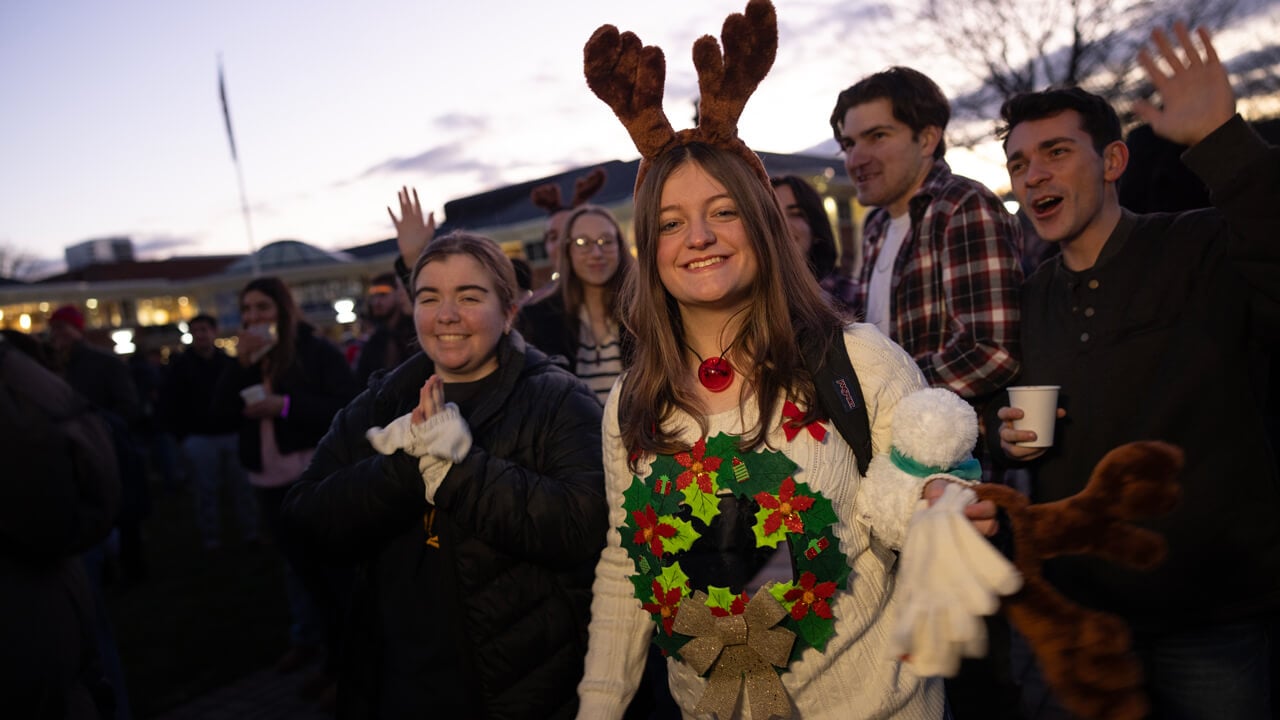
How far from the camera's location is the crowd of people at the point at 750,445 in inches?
74.8

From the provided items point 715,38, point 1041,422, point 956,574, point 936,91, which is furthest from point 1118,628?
point 936,91

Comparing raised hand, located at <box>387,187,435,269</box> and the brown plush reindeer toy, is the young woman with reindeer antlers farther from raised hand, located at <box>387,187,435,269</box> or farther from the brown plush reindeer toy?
raised hand, located at <box>387,187,435,269</box>

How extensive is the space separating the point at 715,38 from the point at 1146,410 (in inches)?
56.2

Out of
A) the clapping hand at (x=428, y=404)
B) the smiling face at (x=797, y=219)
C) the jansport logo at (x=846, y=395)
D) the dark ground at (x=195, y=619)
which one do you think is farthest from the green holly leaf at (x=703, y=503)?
the dark ground at (x=195, y=619)

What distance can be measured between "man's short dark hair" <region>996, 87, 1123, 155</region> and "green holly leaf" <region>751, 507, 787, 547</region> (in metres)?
1.51

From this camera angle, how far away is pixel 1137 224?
2.34 m

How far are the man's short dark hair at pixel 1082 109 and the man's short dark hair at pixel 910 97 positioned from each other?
71 cm

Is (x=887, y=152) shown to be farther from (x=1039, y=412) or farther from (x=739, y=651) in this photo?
(x=739, y=651)

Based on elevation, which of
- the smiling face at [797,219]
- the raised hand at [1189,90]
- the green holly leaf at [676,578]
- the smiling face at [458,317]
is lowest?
the green holly leaf at [676,578]

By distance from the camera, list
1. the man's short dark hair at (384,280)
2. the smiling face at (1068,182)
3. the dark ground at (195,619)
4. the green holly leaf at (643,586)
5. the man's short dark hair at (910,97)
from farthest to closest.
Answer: the man's short dark hair at (384,280) → the dark ground at (195,619) → the man's short dark hair at (910,97) → the smiling face at (1068,182) → the green holly leaf at (643,586)

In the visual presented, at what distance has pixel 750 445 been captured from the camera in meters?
1.93

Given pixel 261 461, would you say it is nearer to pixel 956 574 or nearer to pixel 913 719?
pixel 913 719

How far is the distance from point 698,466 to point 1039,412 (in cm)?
91

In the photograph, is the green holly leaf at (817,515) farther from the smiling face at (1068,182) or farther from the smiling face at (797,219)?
the smiling face at (797,219)
